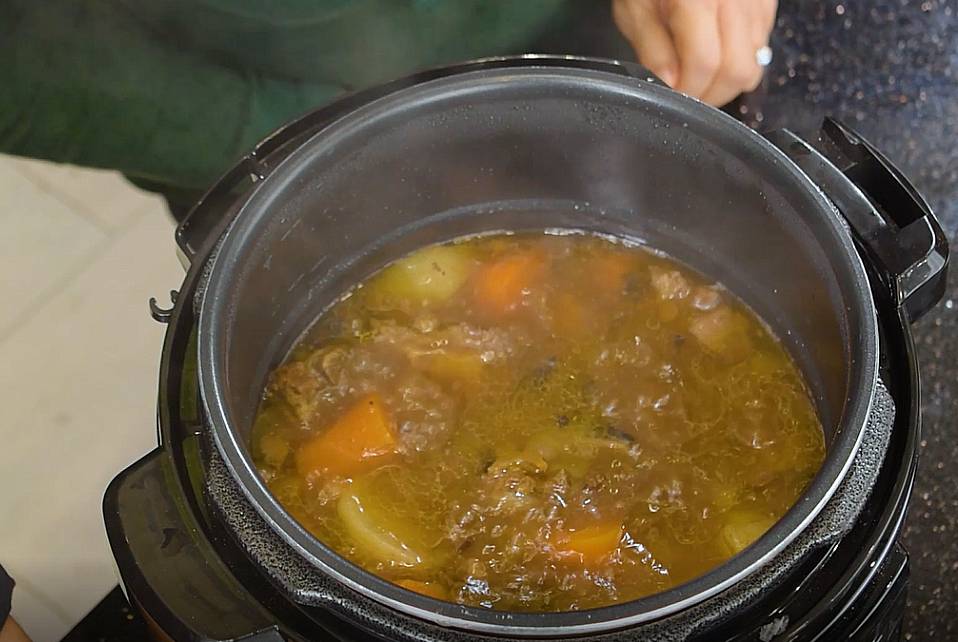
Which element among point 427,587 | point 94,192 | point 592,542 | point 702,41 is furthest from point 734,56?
point 94,192

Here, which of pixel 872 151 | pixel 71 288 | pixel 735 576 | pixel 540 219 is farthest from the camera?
pixel 71 288

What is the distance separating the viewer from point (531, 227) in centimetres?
127

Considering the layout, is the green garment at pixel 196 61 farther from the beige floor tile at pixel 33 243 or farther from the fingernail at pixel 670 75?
the beige floor tile at pixel 33 243

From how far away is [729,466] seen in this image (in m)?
1.04

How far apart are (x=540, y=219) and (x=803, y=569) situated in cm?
58

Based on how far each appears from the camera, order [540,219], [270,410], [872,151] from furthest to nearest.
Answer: [540,219] < [270,410] < [872,151]

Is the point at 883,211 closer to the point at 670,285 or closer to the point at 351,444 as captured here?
the point at 670,285

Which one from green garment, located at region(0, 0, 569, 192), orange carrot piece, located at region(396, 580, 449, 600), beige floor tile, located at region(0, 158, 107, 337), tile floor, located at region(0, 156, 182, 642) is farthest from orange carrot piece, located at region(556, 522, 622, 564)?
beige floor tile, located at region(0, 158, 107, 337)

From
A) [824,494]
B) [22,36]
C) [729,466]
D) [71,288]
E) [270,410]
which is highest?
[824,494]

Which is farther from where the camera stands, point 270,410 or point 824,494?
point 270,410

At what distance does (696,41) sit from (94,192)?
1.59 metres

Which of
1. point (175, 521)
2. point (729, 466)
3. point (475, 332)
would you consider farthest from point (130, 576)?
point (729, 466)

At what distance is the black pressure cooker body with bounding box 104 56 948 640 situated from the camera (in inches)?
31.4

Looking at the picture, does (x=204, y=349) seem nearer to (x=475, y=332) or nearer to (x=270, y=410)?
(x=270, y=410)
